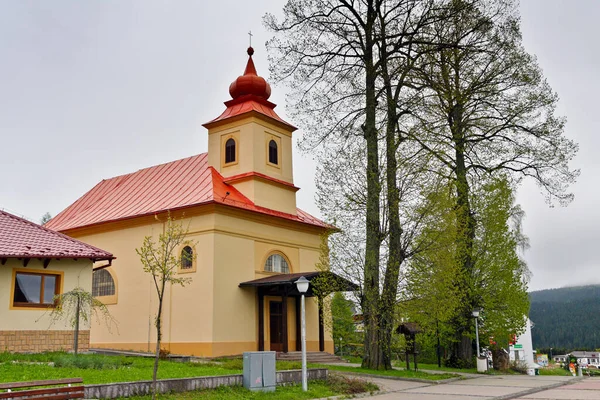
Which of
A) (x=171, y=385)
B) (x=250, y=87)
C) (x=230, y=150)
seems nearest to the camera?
(x=171, y=385)

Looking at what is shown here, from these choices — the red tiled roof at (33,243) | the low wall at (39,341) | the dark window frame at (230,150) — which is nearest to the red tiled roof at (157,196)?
the dark window frame at (230,150)

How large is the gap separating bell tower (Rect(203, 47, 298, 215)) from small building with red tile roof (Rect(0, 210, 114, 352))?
9.70m

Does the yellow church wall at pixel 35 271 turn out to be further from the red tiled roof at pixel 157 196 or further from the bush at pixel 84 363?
the red tiled roof at pixel 157 196

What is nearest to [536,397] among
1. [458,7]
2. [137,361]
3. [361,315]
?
[361,315]

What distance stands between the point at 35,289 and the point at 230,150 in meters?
12.7

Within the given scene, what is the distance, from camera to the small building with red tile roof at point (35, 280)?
18812mm

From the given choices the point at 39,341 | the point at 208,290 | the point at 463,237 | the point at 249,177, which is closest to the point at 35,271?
the point at 39,341

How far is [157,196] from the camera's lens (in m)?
29.2

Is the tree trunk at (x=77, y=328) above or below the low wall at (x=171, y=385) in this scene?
above

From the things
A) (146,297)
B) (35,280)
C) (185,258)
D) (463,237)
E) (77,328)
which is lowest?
(77,328)

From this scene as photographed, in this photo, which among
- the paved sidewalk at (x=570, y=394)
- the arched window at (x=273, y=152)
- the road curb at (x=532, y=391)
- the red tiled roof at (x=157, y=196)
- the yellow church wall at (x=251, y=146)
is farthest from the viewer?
the arched window at (x=273, y=152)

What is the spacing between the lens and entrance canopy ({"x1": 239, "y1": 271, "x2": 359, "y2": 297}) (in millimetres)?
21203

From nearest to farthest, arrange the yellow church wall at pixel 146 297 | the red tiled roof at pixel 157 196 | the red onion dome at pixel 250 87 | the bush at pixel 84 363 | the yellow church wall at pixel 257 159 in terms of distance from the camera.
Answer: the bush at pixel 84 363
the yellow church wall at pixel 146 297
the red tiled roof at pixel 157 196
the yellow church wall at pixel 257 159
the red onion dome at pixel 250 87

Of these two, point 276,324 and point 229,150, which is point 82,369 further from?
point 229,150
